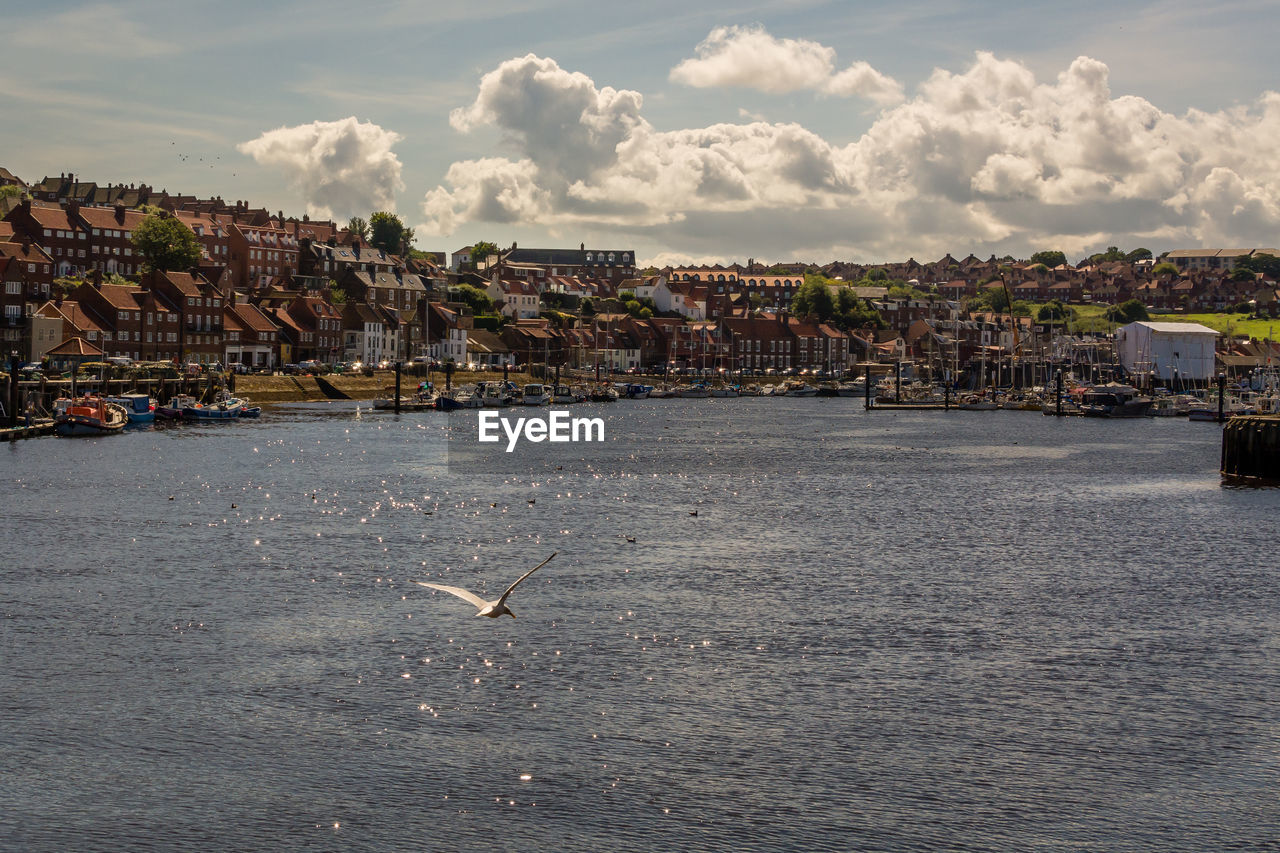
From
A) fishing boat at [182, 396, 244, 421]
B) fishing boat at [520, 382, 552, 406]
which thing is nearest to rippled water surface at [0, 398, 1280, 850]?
fishing boat at [182, 396, 244, 421]

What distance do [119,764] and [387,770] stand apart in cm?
635

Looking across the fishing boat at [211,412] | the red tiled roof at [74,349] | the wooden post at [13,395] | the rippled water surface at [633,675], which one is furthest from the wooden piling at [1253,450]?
the red tiled roof at [74,349]

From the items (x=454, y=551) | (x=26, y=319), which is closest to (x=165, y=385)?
(x=26, y=319)

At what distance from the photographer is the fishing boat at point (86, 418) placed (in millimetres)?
117812

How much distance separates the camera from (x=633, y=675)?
38.1 m

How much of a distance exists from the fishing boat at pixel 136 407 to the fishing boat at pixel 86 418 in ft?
22.2

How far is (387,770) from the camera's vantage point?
30547mm

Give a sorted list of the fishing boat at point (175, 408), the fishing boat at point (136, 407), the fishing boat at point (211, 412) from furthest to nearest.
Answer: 1. the fishing boat at point (211, 412)
2. the fishing boat at point (175, 408)
3. the fishing boat at point (136, 407)

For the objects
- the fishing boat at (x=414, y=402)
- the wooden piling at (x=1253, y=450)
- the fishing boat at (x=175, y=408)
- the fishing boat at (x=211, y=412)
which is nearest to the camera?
the wooden piling at (x=1253, y=450)

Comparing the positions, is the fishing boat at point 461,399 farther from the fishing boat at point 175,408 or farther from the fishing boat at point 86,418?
the fishing boat at point 86,418

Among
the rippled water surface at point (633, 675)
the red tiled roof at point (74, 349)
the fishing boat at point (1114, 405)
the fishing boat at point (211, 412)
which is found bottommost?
the rippled water surface at point (633, 675)

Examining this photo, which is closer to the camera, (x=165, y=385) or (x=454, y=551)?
(x=454, y=551)

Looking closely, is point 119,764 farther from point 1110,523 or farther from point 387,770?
point 1110,523

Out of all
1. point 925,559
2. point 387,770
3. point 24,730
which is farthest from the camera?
point 925,559
